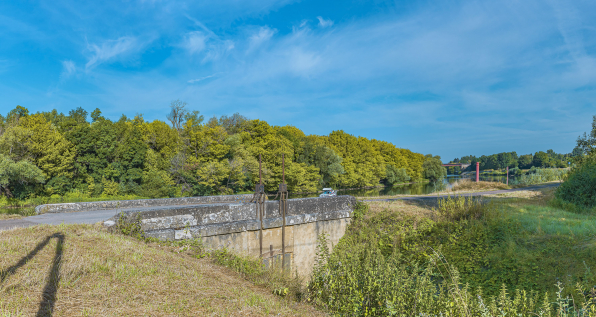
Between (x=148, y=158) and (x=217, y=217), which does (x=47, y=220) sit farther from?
(x=148, y=158)

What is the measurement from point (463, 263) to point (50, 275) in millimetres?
8779

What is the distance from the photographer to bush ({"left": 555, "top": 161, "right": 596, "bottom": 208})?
Answer: 12086mm

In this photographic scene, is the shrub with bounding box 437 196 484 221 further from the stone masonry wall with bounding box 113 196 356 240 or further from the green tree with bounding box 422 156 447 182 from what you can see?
the green tree with bounding box 422 156 447 182

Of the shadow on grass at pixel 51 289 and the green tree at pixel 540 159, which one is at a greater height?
the green tree at pixel 540 159

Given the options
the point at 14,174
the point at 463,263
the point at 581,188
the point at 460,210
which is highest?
the point at 14,174

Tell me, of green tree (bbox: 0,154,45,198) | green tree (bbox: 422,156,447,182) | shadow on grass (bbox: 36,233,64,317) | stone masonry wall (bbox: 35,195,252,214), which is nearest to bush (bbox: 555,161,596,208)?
stone masonry wall (bbox: 35,195,252,214)

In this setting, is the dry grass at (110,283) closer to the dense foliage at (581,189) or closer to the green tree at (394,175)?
the dense foliage at (581,189)

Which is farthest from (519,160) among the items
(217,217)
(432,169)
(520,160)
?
(217,217)

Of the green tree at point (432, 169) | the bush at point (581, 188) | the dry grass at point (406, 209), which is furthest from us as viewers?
the green tree at point (432, 169)

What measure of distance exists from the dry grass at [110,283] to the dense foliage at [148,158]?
25632 mm

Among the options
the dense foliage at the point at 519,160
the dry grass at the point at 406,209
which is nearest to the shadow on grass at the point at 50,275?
the dry grass at the point at 406,209

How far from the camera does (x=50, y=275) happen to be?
356 cm

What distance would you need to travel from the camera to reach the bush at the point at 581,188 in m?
12.1

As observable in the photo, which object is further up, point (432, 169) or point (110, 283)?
point (432, 169)
